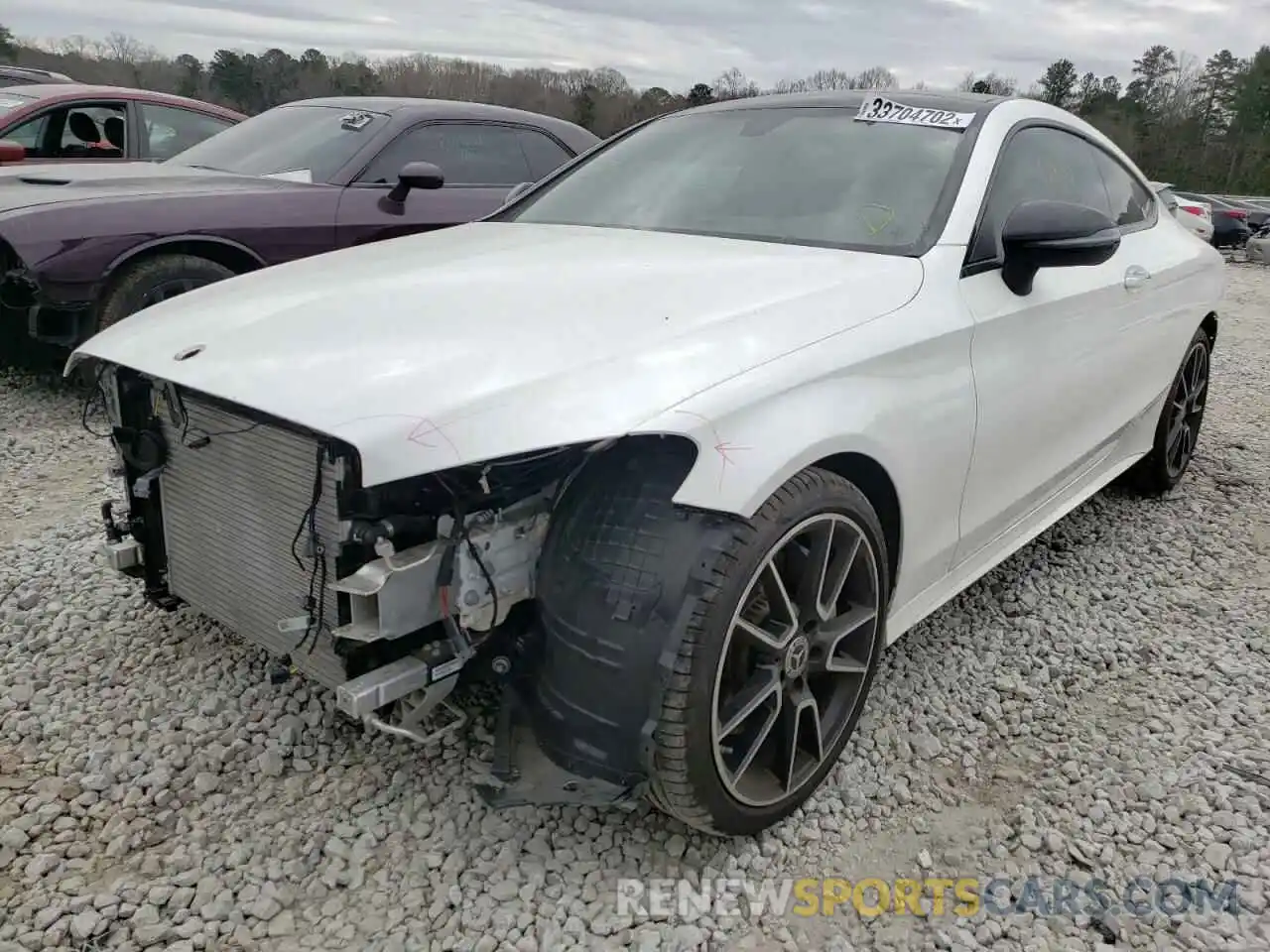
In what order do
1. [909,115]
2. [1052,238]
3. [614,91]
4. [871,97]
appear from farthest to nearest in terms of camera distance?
[614,91]
[871,97]
[909,115]
[1052,238]

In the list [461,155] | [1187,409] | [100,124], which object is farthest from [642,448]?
[100,124]

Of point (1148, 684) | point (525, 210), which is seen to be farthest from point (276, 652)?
point (1148, 684)

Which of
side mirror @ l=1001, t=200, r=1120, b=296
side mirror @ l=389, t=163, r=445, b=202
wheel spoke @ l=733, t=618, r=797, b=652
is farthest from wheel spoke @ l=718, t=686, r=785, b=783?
side mirror @ l=389, t=163, r=445, b=202

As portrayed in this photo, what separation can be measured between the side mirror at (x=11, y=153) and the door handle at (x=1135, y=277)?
6.15 m

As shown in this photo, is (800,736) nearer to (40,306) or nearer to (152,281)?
(152,281)

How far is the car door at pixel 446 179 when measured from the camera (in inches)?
203

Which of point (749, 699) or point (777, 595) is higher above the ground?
point (777, 595)

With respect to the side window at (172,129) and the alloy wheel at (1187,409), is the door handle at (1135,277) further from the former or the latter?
the side window at (172,129)

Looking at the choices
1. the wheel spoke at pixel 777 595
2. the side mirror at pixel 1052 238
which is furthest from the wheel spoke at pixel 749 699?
the side mirror at pixel 1052 238

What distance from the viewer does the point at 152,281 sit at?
15.0 feet

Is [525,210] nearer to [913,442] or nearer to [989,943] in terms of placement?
[913,442]

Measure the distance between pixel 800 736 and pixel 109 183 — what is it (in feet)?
14.7

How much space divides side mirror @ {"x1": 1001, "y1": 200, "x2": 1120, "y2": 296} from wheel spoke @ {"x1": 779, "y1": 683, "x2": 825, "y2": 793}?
1.28 metres

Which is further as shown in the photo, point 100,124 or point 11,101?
point 11,101
